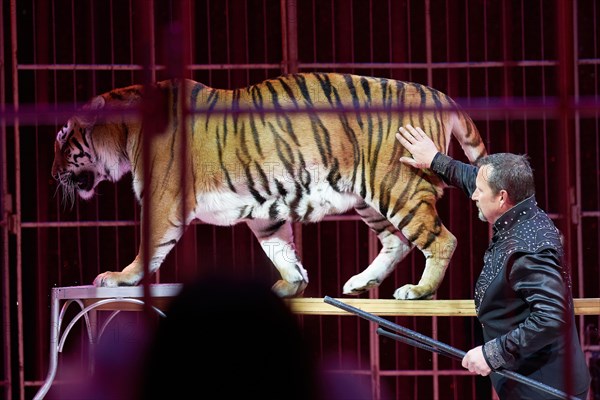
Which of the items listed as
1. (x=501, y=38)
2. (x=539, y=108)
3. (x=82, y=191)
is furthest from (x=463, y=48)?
(x=539, y=108)

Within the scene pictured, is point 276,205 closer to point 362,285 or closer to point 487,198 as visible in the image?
point 362,285

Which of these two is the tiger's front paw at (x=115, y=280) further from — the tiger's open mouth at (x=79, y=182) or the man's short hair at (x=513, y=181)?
A: the man's short hair at (x=513, y=181)

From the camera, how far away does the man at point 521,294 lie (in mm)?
2559

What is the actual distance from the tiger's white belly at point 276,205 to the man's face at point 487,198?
3.74 ft

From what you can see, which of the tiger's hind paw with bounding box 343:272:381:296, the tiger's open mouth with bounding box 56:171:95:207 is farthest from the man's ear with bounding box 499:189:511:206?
the tiger's open mouth with bounding box 56:171:95:207

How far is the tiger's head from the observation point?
402cm

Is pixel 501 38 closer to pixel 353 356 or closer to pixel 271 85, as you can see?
pixel 271 85

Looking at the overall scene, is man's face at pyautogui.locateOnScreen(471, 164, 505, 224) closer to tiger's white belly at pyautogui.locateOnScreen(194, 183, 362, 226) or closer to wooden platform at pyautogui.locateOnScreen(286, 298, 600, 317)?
wooden platform at pyautogui.locateOnScreen(286, 298, 600, 317)

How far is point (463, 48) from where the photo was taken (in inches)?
181

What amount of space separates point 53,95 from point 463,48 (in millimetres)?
1872

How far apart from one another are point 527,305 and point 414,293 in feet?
3.82

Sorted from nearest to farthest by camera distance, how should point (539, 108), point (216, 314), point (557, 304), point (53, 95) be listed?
1. point (216, 314)
2. point (539, 108)
3. point (557, 304)
4. point (53, 95)

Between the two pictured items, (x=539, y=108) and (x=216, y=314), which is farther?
(x=539, y=108)

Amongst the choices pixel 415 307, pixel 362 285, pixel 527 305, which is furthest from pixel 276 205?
pixel 527 305
